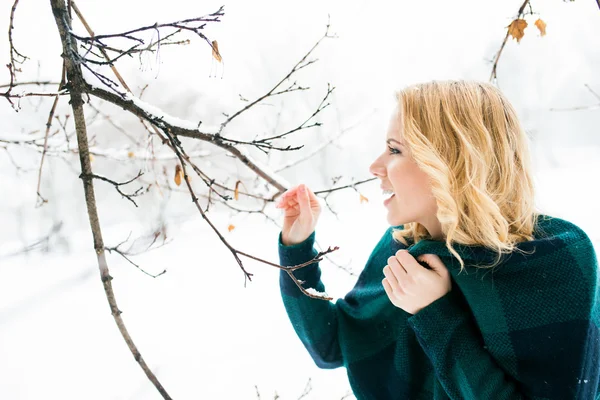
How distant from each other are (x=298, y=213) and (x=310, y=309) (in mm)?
249

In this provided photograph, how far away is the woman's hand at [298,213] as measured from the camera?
3.36 ft

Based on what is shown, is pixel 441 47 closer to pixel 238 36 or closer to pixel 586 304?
pixel 238 36

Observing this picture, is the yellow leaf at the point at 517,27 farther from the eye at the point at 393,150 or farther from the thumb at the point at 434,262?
the thumb at the point at 434,262

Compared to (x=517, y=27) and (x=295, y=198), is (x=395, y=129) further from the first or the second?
(x=517, y=27)

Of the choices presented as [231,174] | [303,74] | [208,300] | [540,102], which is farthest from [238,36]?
[540,102]

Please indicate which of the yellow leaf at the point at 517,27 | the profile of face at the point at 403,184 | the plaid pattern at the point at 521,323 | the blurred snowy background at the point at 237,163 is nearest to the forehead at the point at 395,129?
the profile of face at the point at 403,184

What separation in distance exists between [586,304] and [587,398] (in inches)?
6.4

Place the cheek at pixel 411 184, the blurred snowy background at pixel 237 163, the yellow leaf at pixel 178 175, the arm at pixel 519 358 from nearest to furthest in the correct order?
1. the arm at pixel 519 358
2. the cheek at pixel 411 184
3. the yellow leaf at pixel 178 175
4. the blurred snowy background at pixel 237 163

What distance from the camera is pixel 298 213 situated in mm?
1072

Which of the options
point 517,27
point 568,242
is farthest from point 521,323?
point 517,27

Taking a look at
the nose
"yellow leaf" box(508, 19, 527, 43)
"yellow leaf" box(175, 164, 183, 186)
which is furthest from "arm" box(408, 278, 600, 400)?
"yellow leaf" box(508, 19, 527, 43)

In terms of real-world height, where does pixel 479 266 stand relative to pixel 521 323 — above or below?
above

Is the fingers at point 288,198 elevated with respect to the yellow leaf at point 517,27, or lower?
lower

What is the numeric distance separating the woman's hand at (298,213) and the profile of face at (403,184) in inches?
8.5
